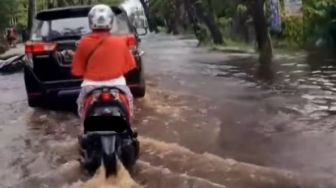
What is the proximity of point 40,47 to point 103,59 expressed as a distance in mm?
3760

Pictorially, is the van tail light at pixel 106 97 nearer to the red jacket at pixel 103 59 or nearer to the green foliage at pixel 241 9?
the red jacket at pixel 103 59

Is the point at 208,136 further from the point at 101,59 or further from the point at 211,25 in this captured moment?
the point at 211,25

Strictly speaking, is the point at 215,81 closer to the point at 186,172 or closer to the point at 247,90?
the point at 247,90

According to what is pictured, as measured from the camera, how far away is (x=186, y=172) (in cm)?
646

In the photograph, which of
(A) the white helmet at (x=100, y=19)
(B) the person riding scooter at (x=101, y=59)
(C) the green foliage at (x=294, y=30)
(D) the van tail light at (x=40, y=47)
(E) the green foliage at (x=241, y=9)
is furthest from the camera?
(E) the green foliage at (x=241, y=9)

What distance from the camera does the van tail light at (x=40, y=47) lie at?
9594 mm

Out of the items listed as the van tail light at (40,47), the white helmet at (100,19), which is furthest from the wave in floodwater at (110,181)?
the van tail light at (40,47)

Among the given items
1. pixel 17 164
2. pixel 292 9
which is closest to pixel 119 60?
pixel 17 164

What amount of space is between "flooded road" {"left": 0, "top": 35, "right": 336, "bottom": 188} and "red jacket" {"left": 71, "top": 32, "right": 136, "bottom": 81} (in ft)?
3.35

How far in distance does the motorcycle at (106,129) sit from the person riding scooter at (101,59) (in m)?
→ 0.09

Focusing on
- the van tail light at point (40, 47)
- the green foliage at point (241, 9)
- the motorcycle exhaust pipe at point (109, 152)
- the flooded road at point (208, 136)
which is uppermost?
the green foliage at point (241, 9)

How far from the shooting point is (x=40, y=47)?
31.6 ft

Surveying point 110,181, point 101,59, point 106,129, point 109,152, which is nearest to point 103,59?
point 101,59

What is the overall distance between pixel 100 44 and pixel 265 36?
15.5 metres
